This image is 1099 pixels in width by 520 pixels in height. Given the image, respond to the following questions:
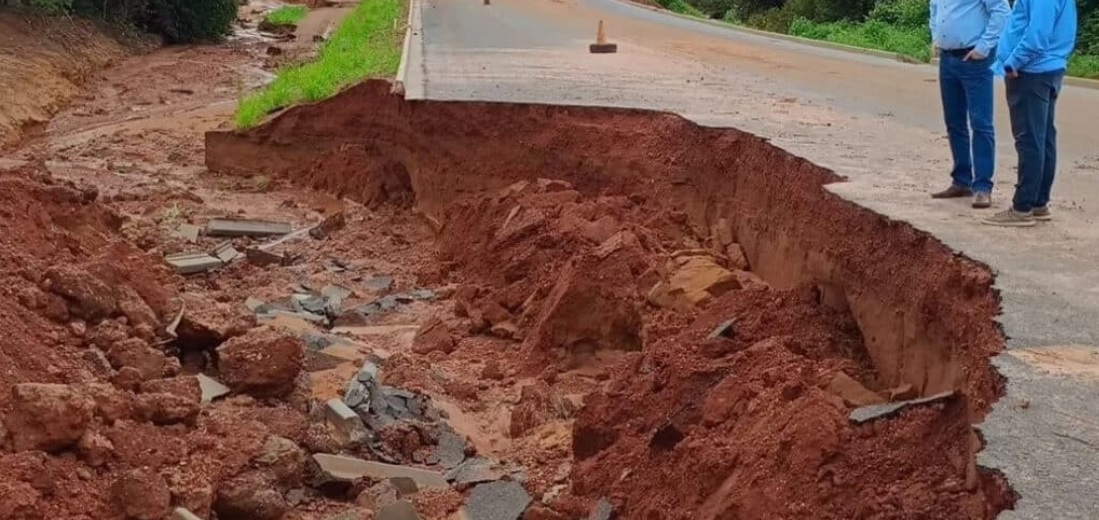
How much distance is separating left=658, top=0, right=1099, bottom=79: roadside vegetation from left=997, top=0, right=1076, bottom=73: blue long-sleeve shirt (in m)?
13.1

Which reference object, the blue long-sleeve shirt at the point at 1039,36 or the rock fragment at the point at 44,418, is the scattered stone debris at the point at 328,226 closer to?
the rock fragment at the point at 44,418

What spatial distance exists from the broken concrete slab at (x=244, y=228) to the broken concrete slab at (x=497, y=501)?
6.88m

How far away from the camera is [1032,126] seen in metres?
6.66

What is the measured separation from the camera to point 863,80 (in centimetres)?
1616

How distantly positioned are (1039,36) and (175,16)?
94.3 feet

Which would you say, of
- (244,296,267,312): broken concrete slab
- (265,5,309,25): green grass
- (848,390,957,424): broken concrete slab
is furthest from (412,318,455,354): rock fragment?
(265,5,309,25): green grass

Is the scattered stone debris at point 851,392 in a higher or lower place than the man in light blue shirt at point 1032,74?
lower

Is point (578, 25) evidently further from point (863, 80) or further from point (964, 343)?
point (964, 343)

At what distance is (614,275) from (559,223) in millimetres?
1354

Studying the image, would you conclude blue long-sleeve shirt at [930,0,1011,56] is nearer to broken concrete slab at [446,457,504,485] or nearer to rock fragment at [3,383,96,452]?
broken concrete slab at [446,457,504,485]

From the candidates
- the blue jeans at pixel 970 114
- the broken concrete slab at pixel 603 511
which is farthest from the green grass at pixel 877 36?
the broken concrete slab at pixel 603 511

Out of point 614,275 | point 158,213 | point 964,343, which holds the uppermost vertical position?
point 964,343

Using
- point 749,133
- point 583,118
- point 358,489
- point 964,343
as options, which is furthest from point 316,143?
point 964,343

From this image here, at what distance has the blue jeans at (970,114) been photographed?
7.05 meters
